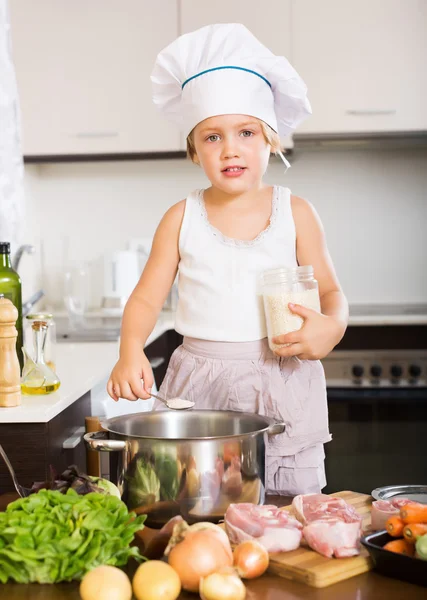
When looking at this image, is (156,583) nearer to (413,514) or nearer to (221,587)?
(221,587)

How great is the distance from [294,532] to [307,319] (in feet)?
1.36

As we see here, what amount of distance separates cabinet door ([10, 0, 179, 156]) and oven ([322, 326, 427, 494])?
3.16ft

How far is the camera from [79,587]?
748 mm

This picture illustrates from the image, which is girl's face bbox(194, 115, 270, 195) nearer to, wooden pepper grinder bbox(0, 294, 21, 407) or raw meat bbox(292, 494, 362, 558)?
wooden pepper grinder bbox(0, 294, 21, 407)

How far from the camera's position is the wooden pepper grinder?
4.29 feet

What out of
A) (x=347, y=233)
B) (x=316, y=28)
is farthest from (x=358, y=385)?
(x=316, y=28)

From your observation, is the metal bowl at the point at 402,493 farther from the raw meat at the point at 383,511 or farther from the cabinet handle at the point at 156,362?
the cabinet handle at the point at 156,362

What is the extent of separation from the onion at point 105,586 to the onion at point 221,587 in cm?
6

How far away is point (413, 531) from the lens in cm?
76

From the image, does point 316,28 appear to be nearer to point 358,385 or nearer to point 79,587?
point 358,385

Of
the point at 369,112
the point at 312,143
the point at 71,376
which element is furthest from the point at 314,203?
the point at 71,376

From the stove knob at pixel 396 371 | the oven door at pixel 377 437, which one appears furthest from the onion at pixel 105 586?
the stove knob at pixel 396 371

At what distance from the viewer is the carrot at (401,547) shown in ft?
2.54

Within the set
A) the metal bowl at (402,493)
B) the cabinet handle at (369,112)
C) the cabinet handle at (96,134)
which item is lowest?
the metal bowl at (402,493)
